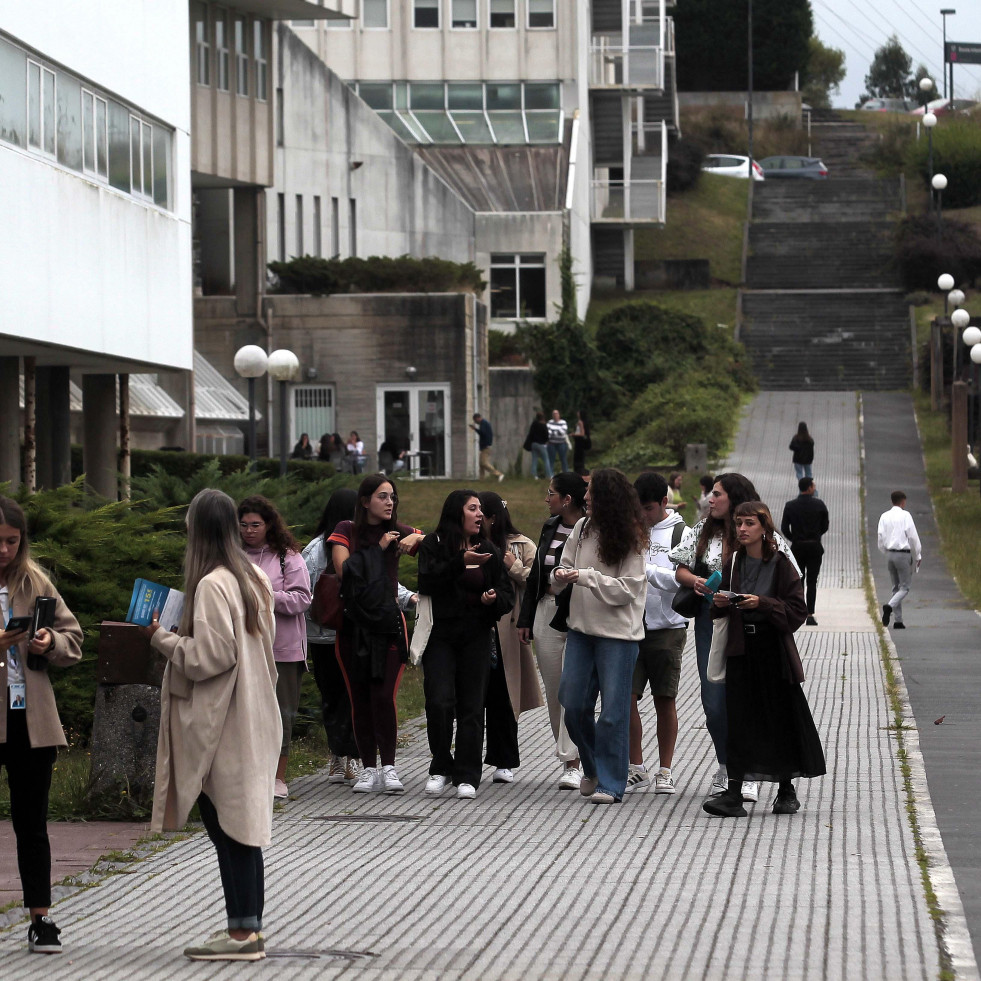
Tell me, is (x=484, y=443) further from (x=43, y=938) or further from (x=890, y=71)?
(x=890, y=71)

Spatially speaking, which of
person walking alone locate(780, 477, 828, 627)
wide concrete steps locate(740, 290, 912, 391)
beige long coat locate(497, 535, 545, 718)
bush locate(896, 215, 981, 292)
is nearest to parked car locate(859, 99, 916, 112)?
bush locate(896, 215, 981, 292)

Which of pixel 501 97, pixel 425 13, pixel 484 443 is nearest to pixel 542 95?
pixel 501 97

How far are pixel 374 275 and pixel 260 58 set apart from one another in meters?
5.55

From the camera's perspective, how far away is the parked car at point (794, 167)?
75.6 m

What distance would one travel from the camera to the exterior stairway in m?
51.2

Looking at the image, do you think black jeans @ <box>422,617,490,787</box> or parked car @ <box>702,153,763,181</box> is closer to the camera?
black jeans @ <box>422,617,490,787</box>

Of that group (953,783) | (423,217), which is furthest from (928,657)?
(423,217)

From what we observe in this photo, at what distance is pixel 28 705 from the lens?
247 inches

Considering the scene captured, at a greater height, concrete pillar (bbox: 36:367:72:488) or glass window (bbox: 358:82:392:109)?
glass window (bbox: 358:82:392:109)

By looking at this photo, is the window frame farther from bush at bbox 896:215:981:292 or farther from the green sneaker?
the green sneaker

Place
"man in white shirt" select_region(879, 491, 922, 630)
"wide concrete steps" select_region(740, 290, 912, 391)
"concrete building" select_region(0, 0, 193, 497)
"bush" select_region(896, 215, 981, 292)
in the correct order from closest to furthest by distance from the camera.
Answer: "concrete building" select_region(0, 0, 193, 497)
"man in white shirt" select_region(879, 491, 922, 630)
"wide concrete steps" select_region(740, 290, 912, 391)
"bush" select_region(896, 215, 981, 292)

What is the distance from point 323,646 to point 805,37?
87495mm

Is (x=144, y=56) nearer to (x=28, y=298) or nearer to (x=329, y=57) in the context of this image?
(x=28, y=298)

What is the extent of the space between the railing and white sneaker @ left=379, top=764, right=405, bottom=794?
48326 millimetres
